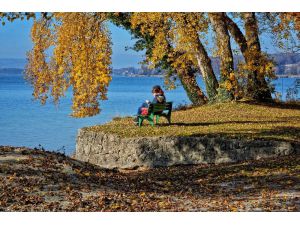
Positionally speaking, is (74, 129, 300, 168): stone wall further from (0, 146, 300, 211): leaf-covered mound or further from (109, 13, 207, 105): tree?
(109, 13, 207, 105): tree

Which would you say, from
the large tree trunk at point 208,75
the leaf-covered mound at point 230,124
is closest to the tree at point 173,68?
the large tree trunk at point 208,75

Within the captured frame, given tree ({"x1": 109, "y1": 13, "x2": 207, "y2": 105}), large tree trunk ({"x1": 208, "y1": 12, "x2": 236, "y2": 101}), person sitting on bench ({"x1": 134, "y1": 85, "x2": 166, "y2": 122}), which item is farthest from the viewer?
tree ({"x1": 109, "y1": 13, "x2": 207, "y2": 105})

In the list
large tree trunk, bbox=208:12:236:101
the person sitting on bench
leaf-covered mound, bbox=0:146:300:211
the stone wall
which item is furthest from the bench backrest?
leaf-covered mound, bbox=0:146:300:211

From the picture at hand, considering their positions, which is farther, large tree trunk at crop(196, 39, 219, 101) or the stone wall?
large tree trunk at crop(196, 39, 219, 101)

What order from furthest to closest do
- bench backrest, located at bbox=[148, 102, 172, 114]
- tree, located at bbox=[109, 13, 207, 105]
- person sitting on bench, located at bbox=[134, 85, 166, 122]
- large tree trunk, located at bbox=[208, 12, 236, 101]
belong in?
tree, located at bbox=[109, 13, 207, 105] < large tree trunk, located at bbox=[208, 12, 236, 101] < person sitting on bench, located at bbox=[134, 85, 166, 122] < bench backrest, located at bbox=[148, 102, 172, 114]

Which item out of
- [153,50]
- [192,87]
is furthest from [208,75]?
[153,50]

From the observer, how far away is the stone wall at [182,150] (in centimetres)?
1392

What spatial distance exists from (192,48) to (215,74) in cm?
419

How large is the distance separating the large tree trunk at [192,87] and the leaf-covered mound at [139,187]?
991 centimetres

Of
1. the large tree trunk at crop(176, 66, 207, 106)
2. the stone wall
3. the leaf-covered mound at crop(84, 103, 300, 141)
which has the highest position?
the large tree trunk at crop(176, 66, 207, 106)

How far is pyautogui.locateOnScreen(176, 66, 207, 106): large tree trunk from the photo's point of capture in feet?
74.6

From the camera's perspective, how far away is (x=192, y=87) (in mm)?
22938

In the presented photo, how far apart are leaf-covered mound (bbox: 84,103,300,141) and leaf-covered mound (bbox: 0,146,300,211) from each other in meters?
2.17
